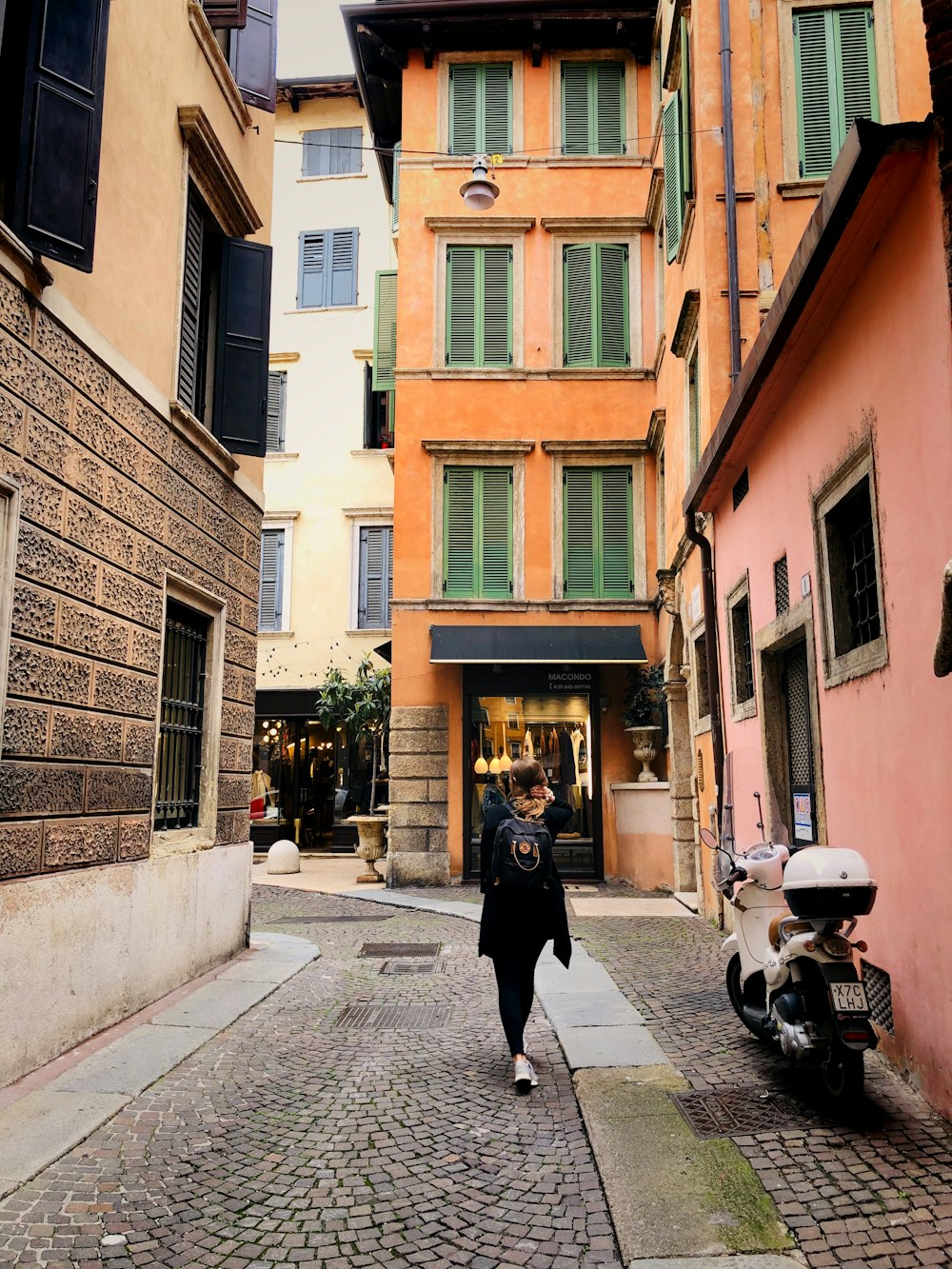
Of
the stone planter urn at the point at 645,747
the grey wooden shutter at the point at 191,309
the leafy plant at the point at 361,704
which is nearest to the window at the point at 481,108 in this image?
the grey wooden shutter at the point at 191,309

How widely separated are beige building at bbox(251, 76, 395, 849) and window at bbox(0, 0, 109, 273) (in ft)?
47.1

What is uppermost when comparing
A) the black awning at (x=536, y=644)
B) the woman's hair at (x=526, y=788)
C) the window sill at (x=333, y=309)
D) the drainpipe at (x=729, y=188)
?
the window sill at (x=333, y=309)

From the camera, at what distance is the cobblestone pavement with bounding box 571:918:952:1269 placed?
10.8ft

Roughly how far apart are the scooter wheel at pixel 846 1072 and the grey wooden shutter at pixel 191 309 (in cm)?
639

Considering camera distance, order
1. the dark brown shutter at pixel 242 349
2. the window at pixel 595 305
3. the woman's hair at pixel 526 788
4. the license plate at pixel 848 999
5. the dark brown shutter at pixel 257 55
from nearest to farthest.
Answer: the license plate at pixel 848 999 < the woman's hair at pixel 526 788 < the dark brown shutter at pixel 242 349 < the dark brown shutter at pixel 257 55 < the window at pixel 595 305

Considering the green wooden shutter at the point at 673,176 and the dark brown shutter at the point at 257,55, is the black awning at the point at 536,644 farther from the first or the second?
the dark brown shutter at the point at 257,55

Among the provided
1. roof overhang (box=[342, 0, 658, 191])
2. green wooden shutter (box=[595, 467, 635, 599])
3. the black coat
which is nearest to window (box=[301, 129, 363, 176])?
roof overhang (box=[342, 0, 658, 191])

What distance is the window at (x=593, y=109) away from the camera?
52.1 feet

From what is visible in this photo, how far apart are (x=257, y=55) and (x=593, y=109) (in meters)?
8.10

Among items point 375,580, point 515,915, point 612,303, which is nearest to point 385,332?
point 612,303

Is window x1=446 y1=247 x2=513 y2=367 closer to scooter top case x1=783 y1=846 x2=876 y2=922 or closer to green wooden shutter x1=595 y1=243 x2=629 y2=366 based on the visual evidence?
green wooden shutter x1=595 y1=243 x2=629 y2=366

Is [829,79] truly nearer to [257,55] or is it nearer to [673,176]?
[673,176]

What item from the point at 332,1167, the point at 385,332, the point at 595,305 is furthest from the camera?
the point at 385,332

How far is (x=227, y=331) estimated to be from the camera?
8.68m
